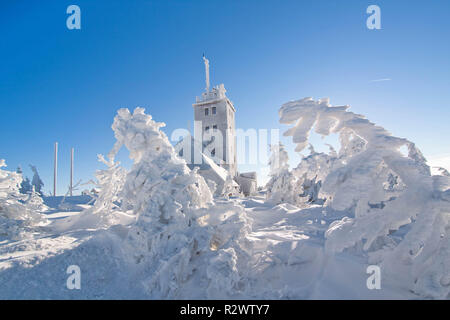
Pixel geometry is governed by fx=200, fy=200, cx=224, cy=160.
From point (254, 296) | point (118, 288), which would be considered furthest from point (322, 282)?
point (118, 288)

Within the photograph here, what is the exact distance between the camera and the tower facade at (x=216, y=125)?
26.7m

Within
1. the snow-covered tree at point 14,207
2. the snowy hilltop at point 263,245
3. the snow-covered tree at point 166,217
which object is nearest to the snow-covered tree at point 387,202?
the snowy hilltop at point 263,245

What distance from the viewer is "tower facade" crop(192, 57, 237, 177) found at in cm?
2669

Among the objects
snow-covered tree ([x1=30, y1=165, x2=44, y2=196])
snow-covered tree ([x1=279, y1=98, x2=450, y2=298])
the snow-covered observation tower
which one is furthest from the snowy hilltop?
the snow-covered observation tower

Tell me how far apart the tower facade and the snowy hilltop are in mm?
21481

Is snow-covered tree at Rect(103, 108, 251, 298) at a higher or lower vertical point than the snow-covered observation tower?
lower

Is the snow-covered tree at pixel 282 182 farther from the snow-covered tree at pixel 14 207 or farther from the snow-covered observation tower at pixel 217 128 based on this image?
the snow-covered observation tower at pixel 217 128

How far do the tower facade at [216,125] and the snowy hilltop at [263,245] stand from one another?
21481mm

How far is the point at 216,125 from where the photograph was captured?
Answer: 2720cm

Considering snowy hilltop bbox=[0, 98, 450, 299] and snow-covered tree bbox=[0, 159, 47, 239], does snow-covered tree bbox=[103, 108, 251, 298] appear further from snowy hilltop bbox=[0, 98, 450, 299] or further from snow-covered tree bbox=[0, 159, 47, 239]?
snow-covered tree bbox=[0, 159, 47, 239]

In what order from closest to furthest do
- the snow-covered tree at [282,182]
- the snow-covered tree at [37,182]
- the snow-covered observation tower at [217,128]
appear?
the snow-covered tree at [282,182] < the snow-covered tree at [37,182] < the snow-covered observation tower at [217,128]

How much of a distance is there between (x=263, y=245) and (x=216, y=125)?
961 inches

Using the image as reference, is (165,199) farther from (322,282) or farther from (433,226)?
(433,226)

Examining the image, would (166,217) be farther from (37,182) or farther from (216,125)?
(216,125)
